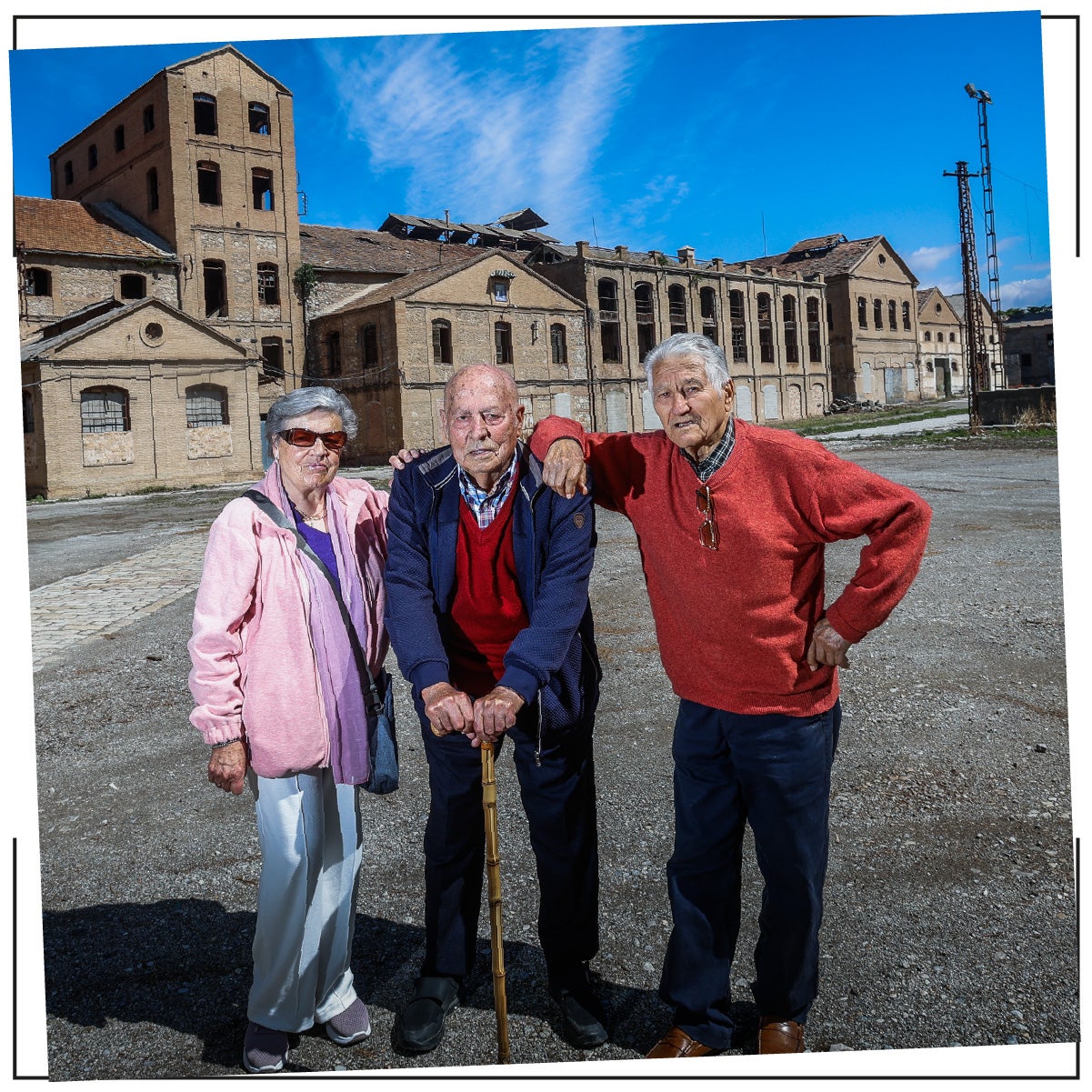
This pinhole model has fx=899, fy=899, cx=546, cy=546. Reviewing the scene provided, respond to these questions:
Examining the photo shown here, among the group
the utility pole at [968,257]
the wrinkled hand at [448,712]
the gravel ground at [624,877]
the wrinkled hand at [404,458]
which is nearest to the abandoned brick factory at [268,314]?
the utility pole at [968,257]

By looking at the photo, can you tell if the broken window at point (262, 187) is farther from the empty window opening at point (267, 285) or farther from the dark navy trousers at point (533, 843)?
the dark navy trousers at point (533, 843)

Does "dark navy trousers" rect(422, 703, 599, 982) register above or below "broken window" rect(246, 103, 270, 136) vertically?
below

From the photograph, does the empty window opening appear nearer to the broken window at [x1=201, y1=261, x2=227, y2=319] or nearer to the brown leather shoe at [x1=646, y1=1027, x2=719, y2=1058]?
the broken window at [x1=201, y1=261, x2=227, y2=319]

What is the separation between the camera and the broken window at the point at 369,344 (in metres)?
29.7

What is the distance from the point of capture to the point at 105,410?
71.0 feet

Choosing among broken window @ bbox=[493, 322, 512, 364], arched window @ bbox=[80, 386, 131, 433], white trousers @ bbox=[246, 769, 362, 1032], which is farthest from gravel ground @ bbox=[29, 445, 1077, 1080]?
broken window @ bbox=[493, 322, 512, 364]

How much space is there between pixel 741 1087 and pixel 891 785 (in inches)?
82.3

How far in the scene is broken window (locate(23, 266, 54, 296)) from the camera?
2686 centimetres

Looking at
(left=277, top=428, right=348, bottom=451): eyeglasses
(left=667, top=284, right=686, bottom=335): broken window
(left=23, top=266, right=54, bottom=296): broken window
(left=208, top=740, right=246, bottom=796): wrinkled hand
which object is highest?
(left=23, top=266, right=54, bottom=296): broken window

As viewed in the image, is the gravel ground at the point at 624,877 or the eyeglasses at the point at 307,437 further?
the gravel ground at the point at 624,877

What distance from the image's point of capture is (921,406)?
4066 centimetres

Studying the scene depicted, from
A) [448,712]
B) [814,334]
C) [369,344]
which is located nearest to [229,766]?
[448,712]

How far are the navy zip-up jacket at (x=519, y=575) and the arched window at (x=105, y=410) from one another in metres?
21.1

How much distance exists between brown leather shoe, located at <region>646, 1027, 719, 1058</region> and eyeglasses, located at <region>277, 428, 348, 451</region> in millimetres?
1782
